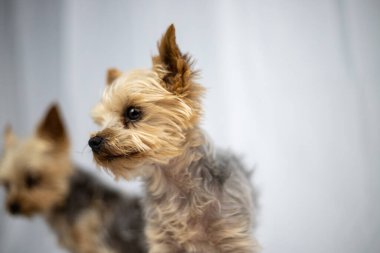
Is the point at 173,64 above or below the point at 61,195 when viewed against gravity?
above

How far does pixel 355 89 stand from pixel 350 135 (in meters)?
0.17

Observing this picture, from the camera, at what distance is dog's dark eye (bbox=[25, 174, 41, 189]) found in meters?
1.67

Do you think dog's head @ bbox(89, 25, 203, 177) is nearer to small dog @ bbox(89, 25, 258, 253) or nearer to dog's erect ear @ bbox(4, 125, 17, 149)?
small dog @ bbox(89, 25, 258, 253)

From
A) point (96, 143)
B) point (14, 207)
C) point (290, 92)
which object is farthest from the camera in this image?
point (14, 207)

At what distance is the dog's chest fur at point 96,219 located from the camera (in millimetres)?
1529

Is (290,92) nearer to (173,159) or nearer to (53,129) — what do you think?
(173,159)

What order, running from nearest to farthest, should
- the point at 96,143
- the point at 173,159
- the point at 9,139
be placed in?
the point at 96,143 < the point at 173,159 < the point at 9,139

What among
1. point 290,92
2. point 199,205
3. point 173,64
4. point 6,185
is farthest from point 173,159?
point 6,185

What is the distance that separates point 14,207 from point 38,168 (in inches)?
7.0

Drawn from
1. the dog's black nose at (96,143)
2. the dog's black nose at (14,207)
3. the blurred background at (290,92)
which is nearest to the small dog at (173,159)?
the dog's black nose at (96,143)

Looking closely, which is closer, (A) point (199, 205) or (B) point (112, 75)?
(A) point (199, 205)

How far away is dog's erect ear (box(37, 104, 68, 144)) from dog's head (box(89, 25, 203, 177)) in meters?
0.65

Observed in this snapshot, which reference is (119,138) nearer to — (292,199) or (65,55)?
(292,199)

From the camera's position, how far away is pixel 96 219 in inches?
64.3
